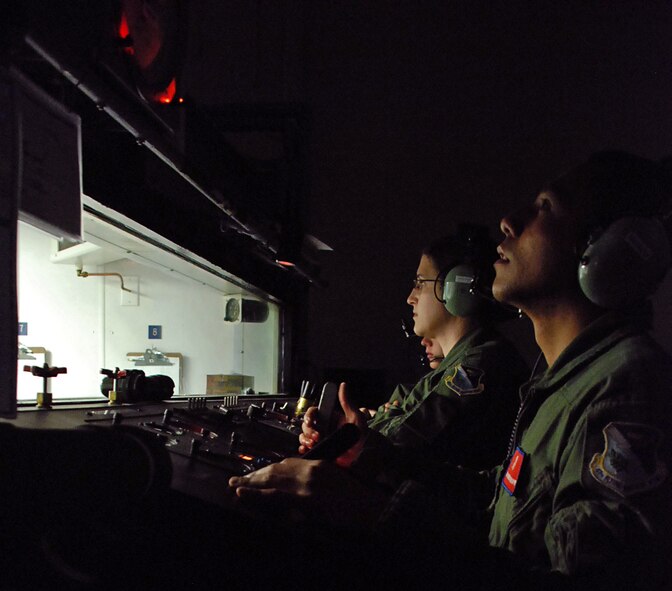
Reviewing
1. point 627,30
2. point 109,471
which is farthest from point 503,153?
point 109,471

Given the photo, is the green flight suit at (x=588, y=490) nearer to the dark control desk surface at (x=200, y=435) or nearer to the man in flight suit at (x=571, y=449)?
the man in flight suit at (x=571, y=449)

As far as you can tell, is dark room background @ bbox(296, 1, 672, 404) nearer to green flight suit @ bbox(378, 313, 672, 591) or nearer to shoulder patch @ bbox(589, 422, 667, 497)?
green flight suit @ bbox(378, 313, 672, 591)

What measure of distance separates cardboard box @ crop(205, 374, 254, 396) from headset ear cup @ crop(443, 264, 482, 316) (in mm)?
1463

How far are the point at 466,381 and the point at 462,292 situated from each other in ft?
1.19

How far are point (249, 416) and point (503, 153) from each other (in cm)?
276

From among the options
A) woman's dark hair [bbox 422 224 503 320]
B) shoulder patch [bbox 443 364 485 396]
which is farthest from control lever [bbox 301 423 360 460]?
woman's dark hair [bbox 422 224 503 320]

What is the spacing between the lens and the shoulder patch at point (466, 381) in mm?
1713

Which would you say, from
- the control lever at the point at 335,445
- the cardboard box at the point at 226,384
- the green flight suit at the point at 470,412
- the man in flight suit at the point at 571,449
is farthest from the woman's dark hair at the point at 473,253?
the cardboard box at the point at 226,384

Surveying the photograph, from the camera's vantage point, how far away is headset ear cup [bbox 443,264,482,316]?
1.92 m

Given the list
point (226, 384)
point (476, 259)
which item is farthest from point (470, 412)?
point (226, 384)

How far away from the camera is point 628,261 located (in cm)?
90

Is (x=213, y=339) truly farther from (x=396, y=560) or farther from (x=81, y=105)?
(x=396, y=560)

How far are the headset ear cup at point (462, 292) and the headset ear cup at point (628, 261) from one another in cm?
97

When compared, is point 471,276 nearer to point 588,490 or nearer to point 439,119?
point 588,490
